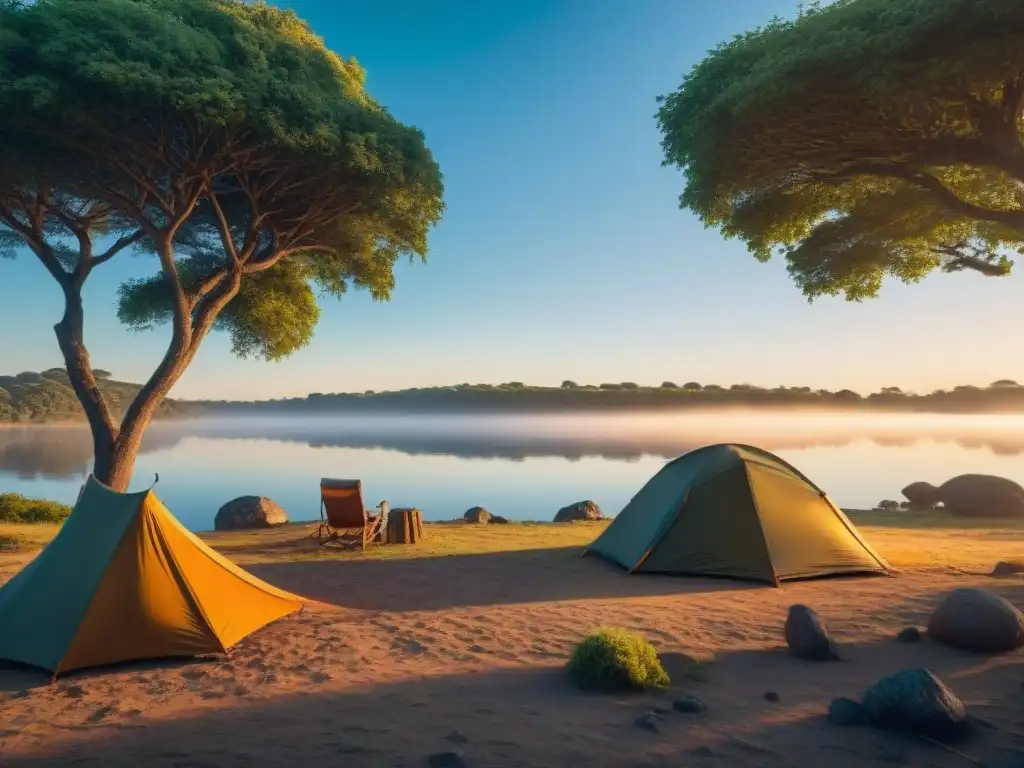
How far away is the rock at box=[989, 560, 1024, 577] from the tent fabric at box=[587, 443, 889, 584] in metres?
1.69

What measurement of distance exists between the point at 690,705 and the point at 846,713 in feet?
3.65

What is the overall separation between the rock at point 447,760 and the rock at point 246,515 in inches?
572

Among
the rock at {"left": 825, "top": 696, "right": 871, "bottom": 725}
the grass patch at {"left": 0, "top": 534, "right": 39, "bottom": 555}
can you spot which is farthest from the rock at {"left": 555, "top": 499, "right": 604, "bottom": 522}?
the rock at {"left": 825, "top": 696, "right": 871, "bottom": 725}

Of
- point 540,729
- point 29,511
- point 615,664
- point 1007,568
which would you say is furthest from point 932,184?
point 29,511

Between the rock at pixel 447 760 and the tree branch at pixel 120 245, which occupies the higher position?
the tree branch at pixel 120 245

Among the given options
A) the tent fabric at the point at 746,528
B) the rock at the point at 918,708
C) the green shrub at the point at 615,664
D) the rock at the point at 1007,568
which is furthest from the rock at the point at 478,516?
the rock at the point at 918,708

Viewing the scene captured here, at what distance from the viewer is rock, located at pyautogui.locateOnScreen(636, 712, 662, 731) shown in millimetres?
4957

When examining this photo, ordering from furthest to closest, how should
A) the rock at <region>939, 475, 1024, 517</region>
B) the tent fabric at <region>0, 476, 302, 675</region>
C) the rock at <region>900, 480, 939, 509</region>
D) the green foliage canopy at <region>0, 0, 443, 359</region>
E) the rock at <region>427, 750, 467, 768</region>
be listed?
1. the rock at <region>900, 480, 939, 509</region>
2. the rock at <region>939, 475, 1024, 517</region>
3. the green foliage canopy at <region>0, 0, 443, 359</region>
4. the tent fabric at <region>0, 476, 302, 675</region>
5. the rock at <region>427, 750, 467, 768</region>

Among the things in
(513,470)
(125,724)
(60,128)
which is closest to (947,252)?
(125,724)

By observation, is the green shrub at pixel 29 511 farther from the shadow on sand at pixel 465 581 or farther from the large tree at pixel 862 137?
the large tree at pixel 862 137

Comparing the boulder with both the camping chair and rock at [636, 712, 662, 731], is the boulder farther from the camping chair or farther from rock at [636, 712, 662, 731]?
the camping chair

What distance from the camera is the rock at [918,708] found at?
15.7ft

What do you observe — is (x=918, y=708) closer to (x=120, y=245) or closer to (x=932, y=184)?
(x=932, y=184)

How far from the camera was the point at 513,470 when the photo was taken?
42656mm
